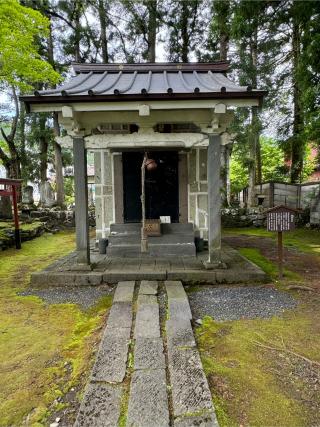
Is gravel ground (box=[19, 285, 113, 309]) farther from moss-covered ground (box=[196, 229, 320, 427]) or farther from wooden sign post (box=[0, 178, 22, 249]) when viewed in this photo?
wooden sign post (box=[0, 178, 22, 249])

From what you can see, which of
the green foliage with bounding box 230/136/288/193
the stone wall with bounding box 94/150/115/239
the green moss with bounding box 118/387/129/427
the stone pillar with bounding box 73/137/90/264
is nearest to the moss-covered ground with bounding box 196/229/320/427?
the green moss with bounding box 118/387/129/427

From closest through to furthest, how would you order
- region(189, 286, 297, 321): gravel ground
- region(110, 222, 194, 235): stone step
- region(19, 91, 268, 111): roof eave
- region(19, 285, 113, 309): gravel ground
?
region(189, 286, 297, 321): gravel ground, region(19, 285, 113, 309): gravel ground, region(19, 91, 268, 111): roof eave, region(110, 222, 194, 235): stone step

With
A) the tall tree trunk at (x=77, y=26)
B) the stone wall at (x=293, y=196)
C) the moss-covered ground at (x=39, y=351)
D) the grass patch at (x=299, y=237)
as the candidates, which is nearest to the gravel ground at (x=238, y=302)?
the moss-covered ground at (x=39, y=351)

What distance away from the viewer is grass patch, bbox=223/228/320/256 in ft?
26.5

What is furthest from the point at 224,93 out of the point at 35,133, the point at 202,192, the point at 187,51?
the point at 35,133

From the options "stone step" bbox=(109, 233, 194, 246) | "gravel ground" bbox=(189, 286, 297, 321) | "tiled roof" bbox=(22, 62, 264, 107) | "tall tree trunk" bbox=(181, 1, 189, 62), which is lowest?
"gravel ground" bbox=(189, 286, 297, 321)

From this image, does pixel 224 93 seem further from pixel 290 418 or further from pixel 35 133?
pixel 35 133

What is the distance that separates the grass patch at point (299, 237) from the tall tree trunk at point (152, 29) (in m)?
10.1

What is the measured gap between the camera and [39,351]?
116 inches

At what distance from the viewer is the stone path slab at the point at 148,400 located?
187 cm

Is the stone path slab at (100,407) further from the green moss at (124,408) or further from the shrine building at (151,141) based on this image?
the shrine building at (151,141)

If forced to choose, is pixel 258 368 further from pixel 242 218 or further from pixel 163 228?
pixel 242 218

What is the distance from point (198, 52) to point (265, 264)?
12551 millimetres

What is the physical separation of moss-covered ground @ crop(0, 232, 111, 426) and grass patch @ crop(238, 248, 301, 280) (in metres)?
3.28
